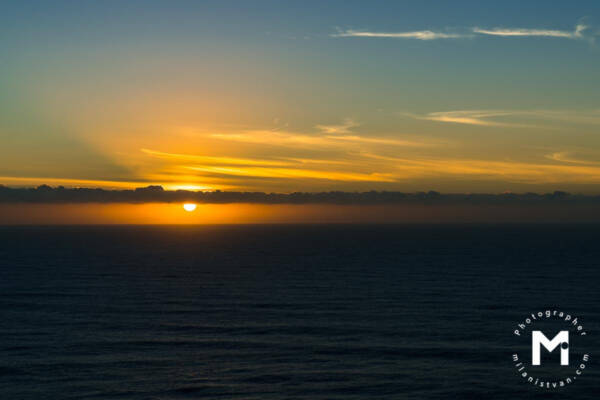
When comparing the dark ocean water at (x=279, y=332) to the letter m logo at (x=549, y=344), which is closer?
the dark ocean water at (x=279, y=332)

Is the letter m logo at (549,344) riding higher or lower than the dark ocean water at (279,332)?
higher

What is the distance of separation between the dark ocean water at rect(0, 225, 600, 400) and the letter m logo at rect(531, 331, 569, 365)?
200 centimetres

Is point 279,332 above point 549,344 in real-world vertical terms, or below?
below

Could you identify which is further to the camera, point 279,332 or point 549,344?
point 279,332

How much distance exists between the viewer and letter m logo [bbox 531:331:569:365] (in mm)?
57625

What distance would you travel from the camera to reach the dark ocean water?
164ft

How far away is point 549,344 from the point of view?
63.2m

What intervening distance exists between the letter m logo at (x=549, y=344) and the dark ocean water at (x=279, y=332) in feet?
6.58

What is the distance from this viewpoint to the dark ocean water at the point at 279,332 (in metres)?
50.1

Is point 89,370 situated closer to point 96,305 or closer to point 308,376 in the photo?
point 308,376

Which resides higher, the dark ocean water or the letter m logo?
the letter m logo

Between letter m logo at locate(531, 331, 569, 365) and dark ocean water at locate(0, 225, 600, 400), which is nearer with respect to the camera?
dark ocean water at locate(0, 225, 600, 400)

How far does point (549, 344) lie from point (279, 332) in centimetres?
2788

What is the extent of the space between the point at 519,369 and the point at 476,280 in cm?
6313
